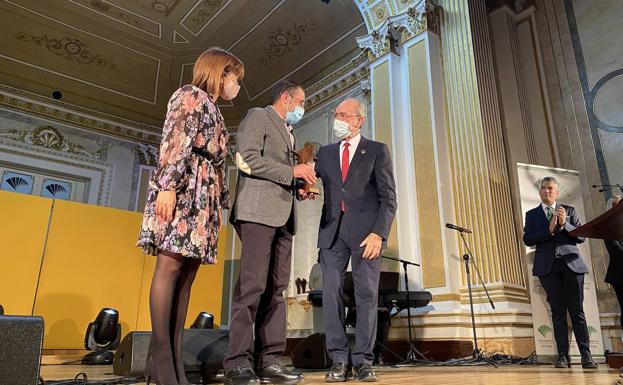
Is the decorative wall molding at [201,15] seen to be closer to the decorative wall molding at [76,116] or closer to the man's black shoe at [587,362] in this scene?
the decorative wall molding at [76,116]

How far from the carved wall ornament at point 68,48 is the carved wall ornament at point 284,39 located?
2.89 m

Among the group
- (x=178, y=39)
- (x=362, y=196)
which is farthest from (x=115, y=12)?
(x=362, y=196)

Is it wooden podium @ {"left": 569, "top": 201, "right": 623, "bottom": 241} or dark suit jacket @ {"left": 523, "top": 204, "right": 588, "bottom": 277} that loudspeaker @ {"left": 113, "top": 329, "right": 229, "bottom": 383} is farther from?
dark suit jacket @ {"left": 523, "top": 204, "right": 588, "bottom": 277}

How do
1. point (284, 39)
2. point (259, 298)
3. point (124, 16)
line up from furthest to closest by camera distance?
point (284, 39), point (124, 16), point (259, 298)

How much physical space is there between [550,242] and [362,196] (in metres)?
1.92

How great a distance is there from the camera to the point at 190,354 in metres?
2.05

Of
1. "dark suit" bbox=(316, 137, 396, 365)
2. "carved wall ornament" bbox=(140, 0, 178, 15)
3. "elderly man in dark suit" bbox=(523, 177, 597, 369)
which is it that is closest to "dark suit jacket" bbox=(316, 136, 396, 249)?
"dark suit" bbox=(316, 137, 396, 365)

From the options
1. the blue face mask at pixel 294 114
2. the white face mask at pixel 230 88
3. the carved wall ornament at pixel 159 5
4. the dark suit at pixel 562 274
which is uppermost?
the carved wall ornament at pixel 159 5

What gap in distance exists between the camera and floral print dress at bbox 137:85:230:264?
1.53m

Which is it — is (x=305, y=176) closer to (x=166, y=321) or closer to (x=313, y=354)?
(x=166, y=321)

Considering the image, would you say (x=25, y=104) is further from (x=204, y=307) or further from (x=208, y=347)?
(x=208, y=347)

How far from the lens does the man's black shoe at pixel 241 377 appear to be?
63.5 inches

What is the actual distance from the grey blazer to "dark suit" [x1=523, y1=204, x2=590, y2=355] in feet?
7.61

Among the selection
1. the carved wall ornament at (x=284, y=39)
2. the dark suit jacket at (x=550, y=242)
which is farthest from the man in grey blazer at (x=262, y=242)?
the carved wall ornament at (x=284, y=39)
